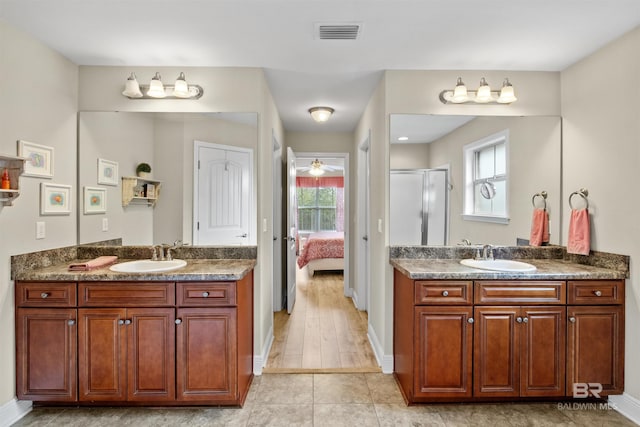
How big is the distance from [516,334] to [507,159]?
1315 mm

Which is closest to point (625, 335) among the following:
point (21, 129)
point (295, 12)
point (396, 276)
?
point (396, 276)

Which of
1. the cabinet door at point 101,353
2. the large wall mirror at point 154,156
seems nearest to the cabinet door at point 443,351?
the large wall mirror at point 154,156

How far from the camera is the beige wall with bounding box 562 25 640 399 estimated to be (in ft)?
6.81

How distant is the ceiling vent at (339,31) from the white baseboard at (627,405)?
2800 millimetres

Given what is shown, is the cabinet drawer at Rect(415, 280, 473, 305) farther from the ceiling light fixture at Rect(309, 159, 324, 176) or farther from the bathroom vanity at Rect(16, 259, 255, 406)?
the ceiling light fixture at Rect(309, 159, 324, 176)

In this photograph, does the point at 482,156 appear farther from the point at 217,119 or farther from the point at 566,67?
the point at 217,119

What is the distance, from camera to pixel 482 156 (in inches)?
106

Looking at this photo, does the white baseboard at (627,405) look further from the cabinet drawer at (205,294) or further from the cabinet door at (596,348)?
the cabinet drawer at (205,294)

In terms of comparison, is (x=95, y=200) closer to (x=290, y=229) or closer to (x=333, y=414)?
(x=290, y=229)

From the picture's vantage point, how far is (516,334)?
2.12 m

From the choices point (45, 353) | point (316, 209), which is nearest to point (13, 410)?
point (45, 353)

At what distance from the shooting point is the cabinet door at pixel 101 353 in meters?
2.06

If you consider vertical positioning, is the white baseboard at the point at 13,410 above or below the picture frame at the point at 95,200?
below

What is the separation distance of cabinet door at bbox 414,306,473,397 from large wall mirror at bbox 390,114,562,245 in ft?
2.21
